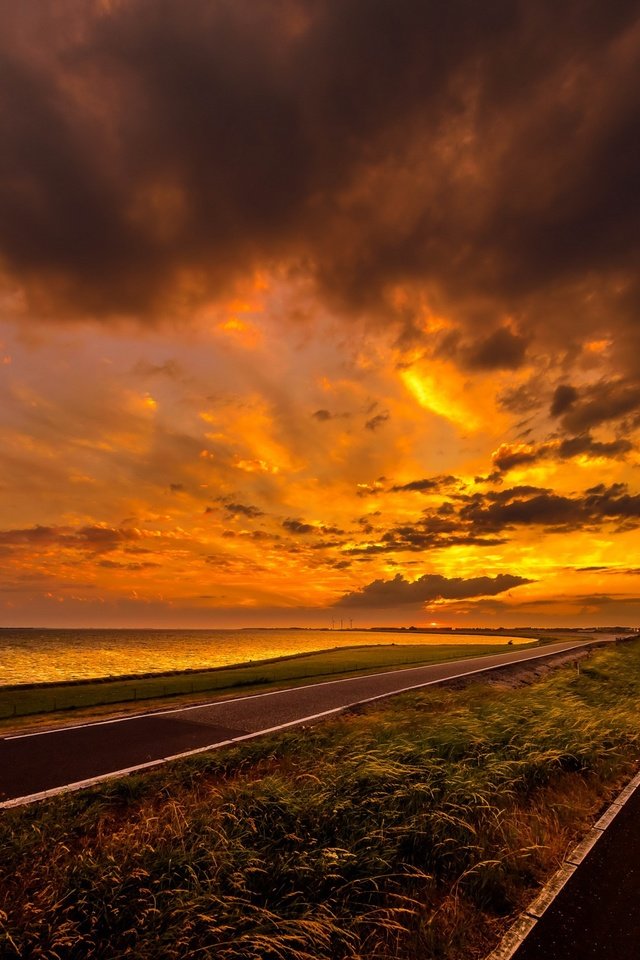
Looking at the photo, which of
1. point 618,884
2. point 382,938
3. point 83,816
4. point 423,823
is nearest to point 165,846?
point 83,816

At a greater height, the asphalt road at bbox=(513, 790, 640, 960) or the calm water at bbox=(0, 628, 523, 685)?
the asphalt road at bbox=(513, 790, 640, 960)

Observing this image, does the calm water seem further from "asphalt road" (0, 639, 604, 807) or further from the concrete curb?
the concrete curb

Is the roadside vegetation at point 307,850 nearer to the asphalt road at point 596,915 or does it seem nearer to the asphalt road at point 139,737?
the asphalt road at point 596,915

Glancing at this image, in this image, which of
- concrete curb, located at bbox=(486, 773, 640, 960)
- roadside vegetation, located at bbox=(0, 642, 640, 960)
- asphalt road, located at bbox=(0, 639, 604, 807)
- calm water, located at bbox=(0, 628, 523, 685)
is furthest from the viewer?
calm water, located at bbox=(0, 628, 523, 685)

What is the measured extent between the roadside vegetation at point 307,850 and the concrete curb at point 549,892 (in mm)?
162

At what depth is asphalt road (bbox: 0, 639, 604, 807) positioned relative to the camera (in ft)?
31.6

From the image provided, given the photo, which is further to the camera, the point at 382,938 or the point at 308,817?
the point at 308,817

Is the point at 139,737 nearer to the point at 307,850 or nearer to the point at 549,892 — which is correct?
the point at 307,850

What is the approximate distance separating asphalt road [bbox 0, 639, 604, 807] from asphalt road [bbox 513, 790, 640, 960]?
27.0 ft

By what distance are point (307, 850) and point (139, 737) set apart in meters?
8.75

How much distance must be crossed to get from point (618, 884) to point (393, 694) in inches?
572

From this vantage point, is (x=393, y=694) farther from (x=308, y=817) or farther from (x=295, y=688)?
(x=308, y=817)

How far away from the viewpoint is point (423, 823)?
6492 millimetres

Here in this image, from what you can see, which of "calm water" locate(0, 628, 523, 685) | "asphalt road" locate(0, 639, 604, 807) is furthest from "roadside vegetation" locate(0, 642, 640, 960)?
"calm water" locate(0, 628, 523, 685)
